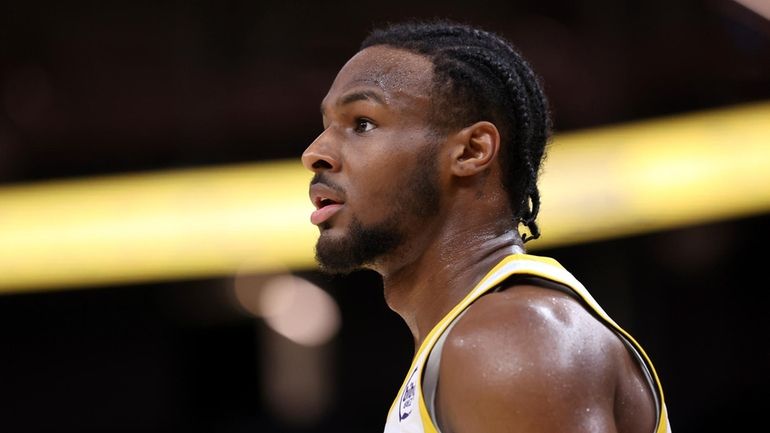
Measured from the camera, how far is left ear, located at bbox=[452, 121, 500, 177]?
121 inches

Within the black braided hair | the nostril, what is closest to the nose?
the nostril

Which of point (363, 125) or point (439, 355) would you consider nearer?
point (439, 355)

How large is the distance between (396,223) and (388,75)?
42cm

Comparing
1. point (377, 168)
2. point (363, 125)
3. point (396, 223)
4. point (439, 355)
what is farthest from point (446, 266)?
point (439, 355)

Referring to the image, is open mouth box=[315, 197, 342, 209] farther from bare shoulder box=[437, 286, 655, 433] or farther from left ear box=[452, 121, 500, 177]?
bare shoulder box=[437, 286, 655, 433]

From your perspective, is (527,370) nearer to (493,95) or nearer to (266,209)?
(493,95)

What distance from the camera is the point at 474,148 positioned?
3.10m

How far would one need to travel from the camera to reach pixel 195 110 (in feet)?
38.3

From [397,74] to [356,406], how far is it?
1002cm

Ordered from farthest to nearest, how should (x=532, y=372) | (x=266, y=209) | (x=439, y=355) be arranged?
(x=266, y=209), (x=439, y=355), (x=532, y=372)

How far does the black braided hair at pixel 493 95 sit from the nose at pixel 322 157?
0.30 m

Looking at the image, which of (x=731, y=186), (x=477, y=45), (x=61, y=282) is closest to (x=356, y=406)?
(x=61, y=282)

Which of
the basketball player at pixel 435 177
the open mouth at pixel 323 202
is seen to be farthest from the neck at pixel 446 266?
the open mouth at pixel 323 202

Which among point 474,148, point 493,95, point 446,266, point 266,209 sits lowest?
point 266,209
